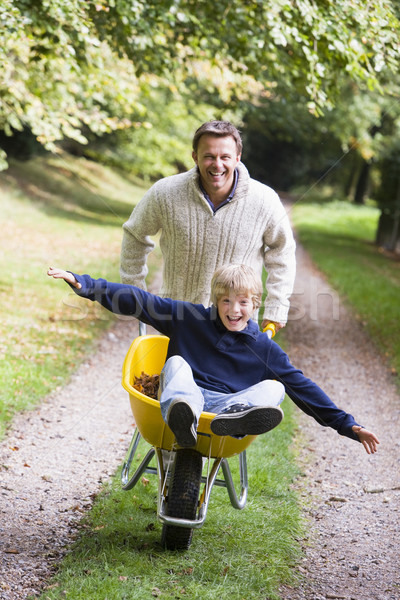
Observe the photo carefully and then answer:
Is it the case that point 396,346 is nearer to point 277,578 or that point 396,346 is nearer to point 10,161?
point 277,578

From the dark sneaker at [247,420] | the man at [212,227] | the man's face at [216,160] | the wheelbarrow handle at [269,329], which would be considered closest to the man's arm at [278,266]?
the man at [212,227]

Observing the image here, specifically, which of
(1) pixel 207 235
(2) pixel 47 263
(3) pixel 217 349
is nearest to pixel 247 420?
(3) pixel 217 349

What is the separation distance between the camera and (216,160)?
11.2ft

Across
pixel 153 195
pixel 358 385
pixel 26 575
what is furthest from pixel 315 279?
pixel 26 575

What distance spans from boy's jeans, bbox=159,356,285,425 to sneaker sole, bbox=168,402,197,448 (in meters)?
0.03

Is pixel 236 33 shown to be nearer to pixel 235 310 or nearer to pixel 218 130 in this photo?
pixel 218 130

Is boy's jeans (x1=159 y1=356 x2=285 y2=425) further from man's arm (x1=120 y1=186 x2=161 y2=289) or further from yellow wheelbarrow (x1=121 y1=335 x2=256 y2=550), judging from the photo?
man's arm (x1=120 y1=186 x2=161 y2=289)

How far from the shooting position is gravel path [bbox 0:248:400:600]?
125 inches

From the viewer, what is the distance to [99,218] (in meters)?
18.1

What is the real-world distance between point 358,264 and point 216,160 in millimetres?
12562

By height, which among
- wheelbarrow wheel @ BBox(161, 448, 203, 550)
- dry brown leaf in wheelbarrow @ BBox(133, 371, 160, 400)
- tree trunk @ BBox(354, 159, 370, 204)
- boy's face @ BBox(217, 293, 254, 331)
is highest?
boy's face @ BBox(217, 293, 254, 331)

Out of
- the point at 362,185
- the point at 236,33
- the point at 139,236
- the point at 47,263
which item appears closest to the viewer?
the point at 139,236

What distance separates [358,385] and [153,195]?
428 cm

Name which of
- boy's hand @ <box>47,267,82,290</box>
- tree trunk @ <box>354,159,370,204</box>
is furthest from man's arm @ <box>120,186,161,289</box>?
tree trunk @ <box>354,159,370,204</box>
